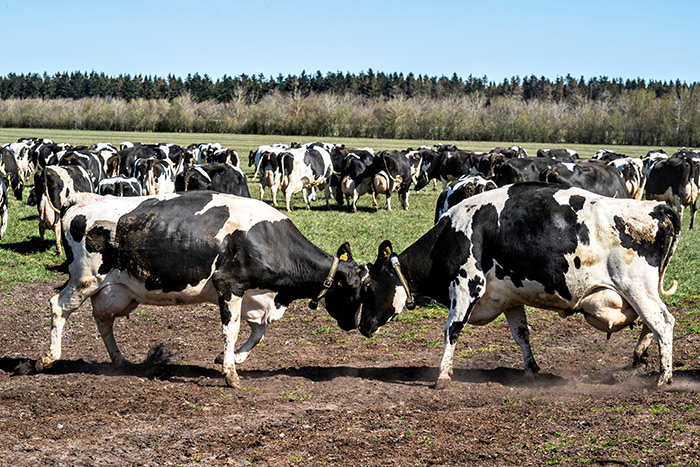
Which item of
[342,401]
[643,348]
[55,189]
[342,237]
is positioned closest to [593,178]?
[342,237]

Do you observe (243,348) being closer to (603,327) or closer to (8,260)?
(603,327)

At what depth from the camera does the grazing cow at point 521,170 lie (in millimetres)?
22750

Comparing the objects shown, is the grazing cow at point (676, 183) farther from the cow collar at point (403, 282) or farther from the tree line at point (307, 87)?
the tree line at point (307, 87)

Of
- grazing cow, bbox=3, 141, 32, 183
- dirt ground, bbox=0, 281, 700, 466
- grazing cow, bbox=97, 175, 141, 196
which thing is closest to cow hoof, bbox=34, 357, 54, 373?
dirt ground, bbox=0, 281, 700, 466

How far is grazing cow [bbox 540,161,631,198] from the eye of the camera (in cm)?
1798

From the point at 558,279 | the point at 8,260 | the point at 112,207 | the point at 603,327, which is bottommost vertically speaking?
the point at 8,260

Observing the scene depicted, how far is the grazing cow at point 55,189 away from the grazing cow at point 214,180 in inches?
96.1

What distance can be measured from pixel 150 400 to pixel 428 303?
6.51m

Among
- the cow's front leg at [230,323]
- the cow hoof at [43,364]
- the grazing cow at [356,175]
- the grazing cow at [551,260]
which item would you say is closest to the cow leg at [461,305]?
the grazing cow at [551,260]

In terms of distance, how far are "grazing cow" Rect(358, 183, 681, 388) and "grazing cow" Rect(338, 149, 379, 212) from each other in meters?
18.6

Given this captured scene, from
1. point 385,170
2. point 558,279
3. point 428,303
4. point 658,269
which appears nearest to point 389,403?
point 558,279

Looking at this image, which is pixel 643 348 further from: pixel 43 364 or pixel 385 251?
pixel 43 364

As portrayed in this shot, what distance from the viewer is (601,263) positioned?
7809 millimetres

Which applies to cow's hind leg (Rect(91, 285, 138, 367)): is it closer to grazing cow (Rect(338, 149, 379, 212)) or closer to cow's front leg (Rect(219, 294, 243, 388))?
cow's front leg (Rect(219, 294, 243, 388))
